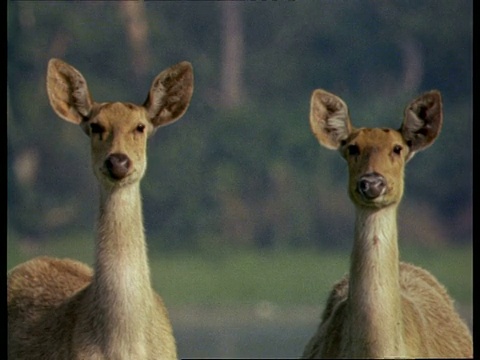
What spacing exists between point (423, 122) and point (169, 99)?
1.08 metres

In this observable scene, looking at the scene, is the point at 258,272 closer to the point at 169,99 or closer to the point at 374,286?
the point at 169,99

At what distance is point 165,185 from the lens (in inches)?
421

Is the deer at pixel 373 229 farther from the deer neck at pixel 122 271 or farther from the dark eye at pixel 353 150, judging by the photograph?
the deer neck at pixel 122 271

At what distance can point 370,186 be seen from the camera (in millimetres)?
7273

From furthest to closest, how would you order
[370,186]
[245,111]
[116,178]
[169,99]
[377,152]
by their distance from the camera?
1. [245,111]
2. [169,99]
3. [116,178]
4. [377,152]
5. [370,186]

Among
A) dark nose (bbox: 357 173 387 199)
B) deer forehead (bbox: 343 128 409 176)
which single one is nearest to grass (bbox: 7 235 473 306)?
deer forehead (bbox: 343 128 409 176)

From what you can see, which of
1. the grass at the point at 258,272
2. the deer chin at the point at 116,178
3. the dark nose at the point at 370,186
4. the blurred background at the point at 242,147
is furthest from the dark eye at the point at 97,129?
the grass at the point at 258,272

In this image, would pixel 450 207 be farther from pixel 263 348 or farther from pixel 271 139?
pixel 263 348

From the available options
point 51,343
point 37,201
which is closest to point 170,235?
point 37,201

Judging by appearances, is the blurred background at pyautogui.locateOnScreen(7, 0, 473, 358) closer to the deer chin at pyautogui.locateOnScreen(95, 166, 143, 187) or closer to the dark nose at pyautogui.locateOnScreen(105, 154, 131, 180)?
the deer chin at pyautogui.locateOnScreen(95, 166, 143, 187)

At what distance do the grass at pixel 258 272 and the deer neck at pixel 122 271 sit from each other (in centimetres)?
185

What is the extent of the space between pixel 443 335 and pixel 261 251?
68.8 inches

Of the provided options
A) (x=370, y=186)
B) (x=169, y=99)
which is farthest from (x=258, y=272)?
(x=370, y=186)

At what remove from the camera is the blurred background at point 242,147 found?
31.5 feet
